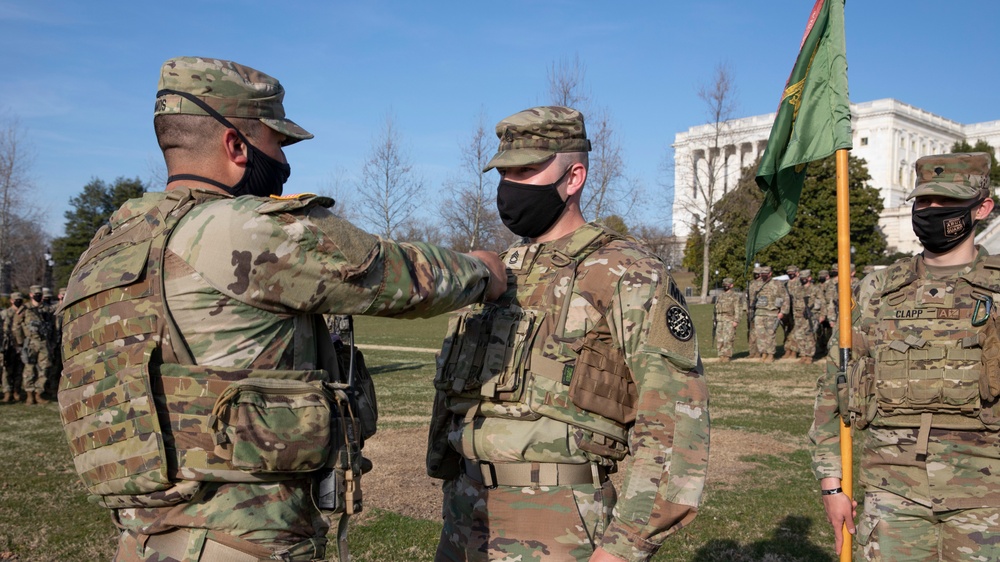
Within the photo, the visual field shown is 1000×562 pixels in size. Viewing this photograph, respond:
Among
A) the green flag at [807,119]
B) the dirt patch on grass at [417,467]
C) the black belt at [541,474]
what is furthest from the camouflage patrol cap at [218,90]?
the dirt patch on grass at [417,467]

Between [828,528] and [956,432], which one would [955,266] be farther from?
[828,528]

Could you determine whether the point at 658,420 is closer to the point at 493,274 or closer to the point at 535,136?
the point at 493,274

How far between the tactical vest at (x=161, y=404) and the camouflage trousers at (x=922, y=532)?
2.81 meters

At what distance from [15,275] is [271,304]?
56259 mm

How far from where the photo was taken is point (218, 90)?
2.60 m

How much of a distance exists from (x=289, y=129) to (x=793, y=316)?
19828mm

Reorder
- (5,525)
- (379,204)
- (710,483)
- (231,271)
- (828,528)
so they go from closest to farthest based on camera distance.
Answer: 1. (231,271)
2. (828,528)
3. (5,525)
4. (710,483)
5. (379,204)

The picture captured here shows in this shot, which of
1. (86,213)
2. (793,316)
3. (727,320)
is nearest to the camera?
(793,316)

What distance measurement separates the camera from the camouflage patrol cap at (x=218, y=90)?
2.58 m

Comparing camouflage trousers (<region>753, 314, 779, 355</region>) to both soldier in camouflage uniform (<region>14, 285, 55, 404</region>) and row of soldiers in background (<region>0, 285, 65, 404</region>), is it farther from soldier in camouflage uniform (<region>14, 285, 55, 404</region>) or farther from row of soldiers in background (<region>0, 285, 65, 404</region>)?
soldier in camouflage uniform (<region>14, 285, 55, 404</region>)

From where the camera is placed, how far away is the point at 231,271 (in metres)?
2.35

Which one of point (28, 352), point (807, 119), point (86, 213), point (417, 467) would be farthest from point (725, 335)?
point (86, 213)

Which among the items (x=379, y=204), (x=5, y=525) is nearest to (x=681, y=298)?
(x=5, y=525)

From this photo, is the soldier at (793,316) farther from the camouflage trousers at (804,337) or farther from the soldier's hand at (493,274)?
the soldier's hand at (493,274)
